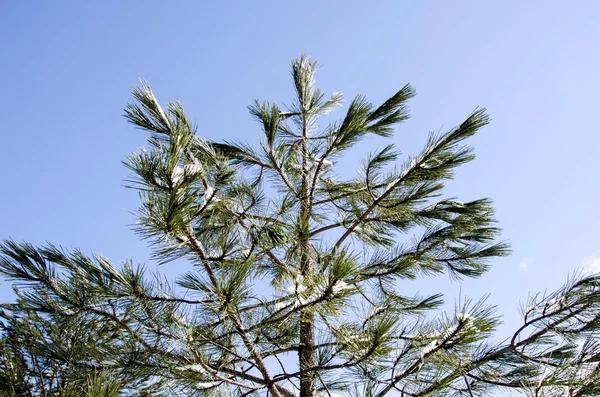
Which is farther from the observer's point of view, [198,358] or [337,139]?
[337,139]

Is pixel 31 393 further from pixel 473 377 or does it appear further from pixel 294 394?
pixel 473 377

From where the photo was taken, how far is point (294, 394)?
3055 millimetres

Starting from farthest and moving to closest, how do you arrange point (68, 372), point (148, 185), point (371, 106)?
point (371, 106) → point (68, 372) → point (148, 185)

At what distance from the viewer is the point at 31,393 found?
241 cm

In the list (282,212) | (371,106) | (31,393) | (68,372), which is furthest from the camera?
(371,106)

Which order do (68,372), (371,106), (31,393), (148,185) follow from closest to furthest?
(148,185) < (31,393) < (68,372) < (371,106)

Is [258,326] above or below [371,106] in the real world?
below

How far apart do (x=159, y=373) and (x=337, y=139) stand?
6.04 feet

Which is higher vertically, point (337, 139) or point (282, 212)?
point (337, 139)

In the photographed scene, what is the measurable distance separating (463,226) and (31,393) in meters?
2.75

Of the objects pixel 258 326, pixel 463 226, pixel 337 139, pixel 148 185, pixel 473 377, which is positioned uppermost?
pixel 337 139

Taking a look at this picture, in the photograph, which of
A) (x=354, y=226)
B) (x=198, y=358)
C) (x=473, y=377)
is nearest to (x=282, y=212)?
(x=354, y=226)

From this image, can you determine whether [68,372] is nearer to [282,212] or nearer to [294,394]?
[294,394]

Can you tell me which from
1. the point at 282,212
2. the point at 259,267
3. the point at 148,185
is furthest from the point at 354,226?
the point at 148,185
